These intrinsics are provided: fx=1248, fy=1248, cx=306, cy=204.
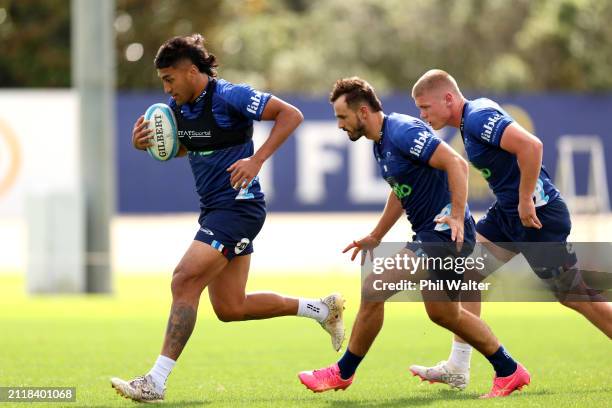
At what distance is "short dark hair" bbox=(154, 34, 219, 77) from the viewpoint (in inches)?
314

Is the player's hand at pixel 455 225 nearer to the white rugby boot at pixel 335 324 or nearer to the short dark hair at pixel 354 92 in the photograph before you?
the short dark hair at pixel 354 92

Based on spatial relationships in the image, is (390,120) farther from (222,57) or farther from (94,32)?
(222,57)

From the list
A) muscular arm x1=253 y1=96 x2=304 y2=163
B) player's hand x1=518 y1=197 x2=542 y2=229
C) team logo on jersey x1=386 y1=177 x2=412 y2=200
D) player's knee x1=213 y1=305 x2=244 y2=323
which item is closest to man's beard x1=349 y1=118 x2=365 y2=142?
team logo on jersey x1=386 y1=177 x2=412 y2=200

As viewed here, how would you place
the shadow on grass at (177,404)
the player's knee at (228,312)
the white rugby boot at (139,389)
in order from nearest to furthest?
the white rugby boot at (139,389)
the shadow on grass at (177,404)
the player's knee at (228,312)

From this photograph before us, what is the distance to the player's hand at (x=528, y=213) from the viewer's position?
771 centimetres

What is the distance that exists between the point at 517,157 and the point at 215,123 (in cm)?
194

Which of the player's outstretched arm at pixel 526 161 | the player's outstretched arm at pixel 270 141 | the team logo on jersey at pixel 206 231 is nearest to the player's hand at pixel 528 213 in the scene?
the player's outstretched arm at pixel 526 161

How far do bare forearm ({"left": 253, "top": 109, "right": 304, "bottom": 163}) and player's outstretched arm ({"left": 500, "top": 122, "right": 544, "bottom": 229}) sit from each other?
133 centimetres

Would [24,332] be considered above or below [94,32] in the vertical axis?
below

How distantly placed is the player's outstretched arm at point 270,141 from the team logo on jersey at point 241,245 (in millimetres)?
410

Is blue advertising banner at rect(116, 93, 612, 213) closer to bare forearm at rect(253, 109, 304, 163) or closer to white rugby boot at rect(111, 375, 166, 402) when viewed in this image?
bare forearm at rect(253, 109, 304, 163)

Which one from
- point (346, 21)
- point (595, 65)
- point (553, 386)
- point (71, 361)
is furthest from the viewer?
point (346, 21)

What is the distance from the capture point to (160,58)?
798 centimetres

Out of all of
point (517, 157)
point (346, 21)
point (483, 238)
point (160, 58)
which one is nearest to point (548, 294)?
point (483, 238)
